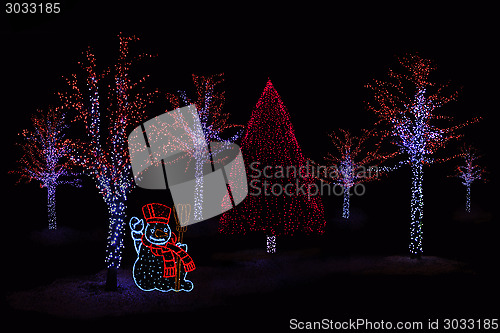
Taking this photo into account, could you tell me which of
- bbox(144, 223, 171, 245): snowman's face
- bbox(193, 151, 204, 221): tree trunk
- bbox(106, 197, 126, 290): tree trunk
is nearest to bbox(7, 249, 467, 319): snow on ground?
bbox(106, 197, 126, 290): tree trunk

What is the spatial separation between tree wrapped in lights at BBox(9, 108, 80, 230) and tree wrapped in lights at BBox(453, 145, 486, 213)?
26.8 m

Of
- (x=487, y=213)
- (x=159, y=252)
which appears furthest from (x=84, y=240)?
(x=487, y=213)

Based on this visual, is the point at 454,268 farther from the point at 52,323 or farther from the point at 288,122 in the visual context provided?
the point at 52,323

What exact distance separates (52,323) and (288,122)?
959cm

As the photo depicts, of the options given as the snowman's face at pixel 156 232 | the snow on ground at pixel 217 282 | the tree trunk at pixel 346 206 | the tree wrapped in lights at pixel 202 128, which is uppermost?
the tree wrapped in lights at pixel 202 128

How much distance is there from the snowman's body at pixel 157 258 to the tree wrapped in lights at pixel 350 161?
16574 mm

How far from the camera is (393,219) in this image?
26.7 m

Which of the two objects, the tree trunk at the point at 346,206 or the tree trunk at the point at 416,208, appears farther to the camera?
the tree trunk at the point at 346,206

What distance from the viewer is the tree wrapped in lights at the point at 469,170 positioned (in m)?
30.6

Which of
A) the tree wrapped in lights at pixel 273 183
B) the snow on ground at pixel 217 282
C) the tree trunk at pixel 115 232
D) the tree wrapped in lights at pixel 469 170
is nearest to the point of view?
the snow on ground at pixel 217 282

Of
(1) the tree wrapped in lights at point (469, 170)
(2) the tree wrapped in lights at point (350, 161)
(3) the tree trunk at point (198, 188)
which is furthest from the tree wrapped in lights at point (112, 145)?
(1) the tree wrapped in lights at point (469, 170)

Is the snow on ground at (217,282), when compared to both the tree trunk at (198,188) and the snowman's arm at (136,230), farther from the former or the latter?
the tree trunk at (198,188)

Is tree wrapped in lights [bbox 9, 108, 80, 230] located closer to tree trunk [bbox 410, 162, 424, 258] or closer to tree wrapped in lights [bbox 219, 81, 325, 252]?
tree wrapped in lights [bbox 219, 81, 325, 252]

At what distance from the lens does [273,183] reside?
46.3 feet
